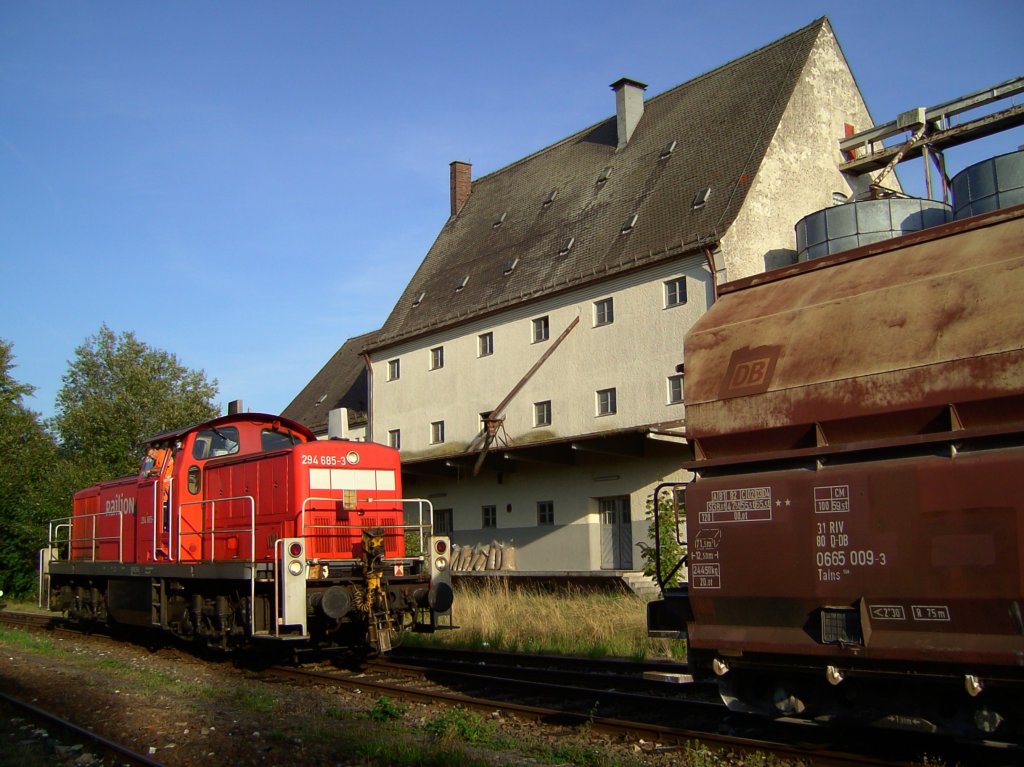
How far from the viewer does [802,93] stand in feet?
85.3

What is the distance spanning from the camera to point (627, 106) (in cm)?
3138

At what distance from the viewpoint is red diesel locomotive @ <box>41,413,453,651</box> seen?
11.3 metres

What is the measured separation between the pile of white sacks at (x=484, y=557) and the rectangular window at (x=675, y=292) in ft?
29.9

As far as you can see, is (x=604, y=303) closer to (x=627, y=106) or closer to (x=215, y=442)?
(x=627, y=106)

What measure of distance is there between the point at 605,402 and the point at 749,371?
18.7 m

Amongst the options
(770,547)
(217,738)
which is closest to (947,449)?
(770,547)

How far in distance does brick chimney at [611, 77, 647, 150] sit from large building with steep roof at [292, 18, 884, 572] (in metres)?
0.07

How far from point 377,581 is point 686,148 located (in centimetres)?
2028

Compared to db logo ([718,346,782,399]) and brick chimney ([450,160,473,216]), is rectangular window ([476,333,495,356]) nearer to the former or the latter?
brick chimney ([450,160,473,216])

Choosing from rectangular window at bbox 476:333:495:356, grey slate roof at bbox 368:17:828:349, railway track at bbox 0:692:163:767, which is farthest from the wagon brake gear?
rectangular window at bbox 476:333:495:356

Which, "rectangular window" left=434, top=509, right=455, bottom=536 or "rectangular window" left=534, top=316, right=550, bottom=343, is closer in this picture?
"rectangular window" left=534, top=316, right=550, bottom=343

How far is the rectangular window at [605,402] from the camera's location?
83.3 ft

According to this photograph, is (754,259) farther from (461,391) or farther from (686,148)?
(461,391)

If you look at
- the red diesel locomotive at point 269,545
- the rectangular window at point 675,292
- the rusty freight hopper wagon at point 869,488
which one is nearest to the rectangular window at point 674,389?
Answer: the rectangular window at point 675,292
